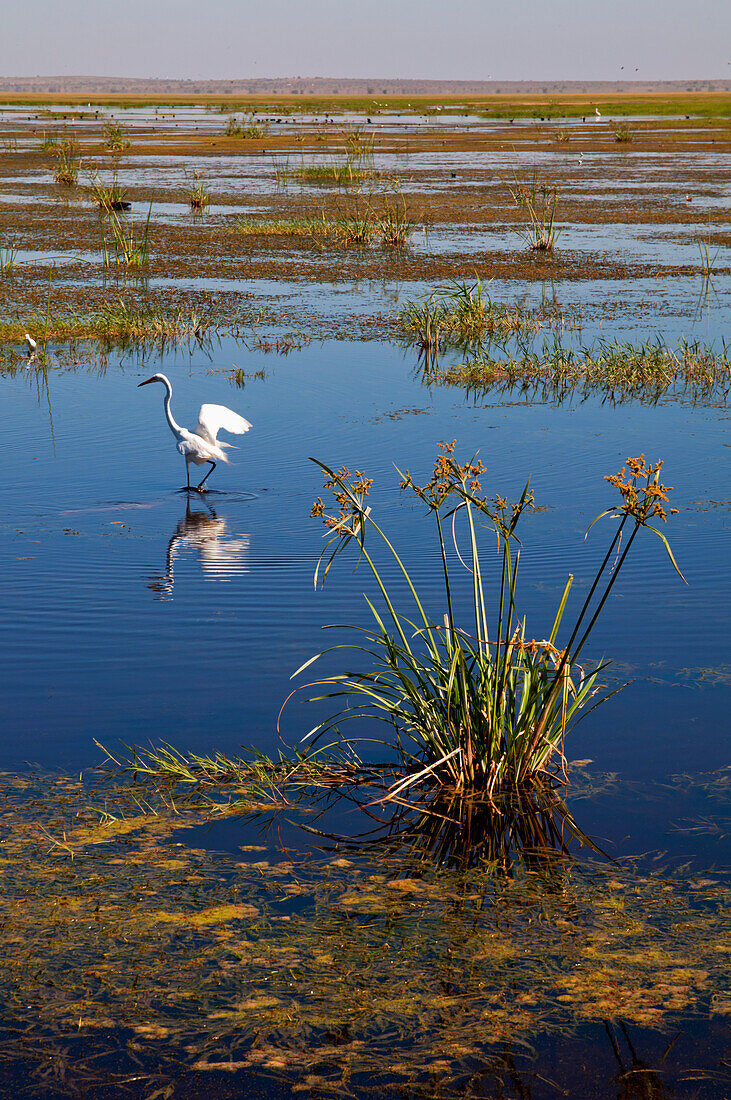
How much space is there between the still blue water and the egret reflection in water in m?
0.02

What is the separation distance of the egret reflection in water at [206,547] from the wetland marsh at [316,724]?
30mm

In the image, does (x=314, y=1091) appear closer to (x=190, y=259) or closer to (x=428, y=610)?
(x=428, y=610)

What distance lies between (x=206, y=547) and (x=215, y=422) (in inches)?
54.7

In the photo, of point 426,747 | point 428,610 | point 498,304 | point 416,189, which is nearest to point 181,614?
point 428,610

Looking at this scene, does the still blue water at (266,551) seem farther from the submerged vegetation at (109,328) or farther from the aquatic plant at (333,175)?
the aquatic plant at (333,175)

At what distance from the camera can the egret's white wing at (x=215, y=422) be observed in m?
7.39

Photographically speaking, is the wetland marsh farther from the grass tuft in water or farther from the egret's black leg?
the grass tuft in water

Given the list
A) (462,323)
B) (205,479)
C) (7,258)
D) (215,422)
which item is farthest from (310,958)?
(7,258)

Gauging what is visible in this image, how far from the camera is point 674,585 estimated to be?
18.3ft

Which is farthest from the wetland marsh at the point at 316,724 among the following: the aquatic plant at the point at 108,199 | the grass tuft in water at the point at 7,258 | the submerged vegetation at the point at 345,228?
the aquatic plant at the point at 108,199

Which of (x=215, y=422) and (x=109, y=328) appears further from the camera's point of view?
(x=109, y=328)

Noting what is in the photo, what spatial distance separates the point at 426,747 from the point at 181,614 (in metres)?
1.98

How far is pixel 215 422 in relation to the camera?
745 centimetres

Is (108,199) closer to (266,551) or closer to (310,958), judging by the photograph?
(266,551)
